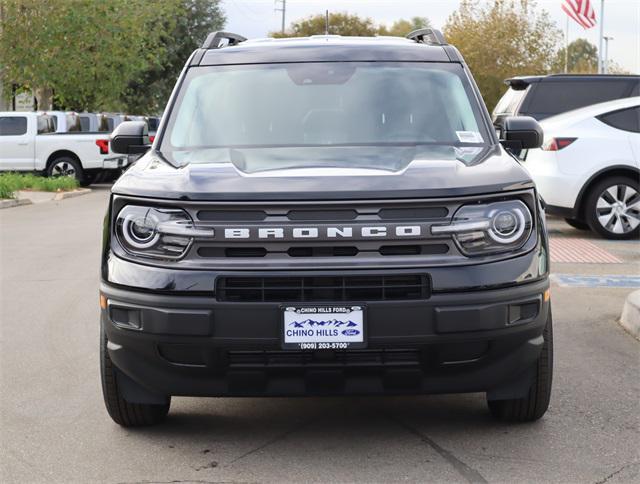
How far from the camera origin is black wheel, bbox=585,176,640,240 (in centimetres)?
1397

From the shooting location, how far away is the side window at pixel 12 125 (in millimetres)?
28125

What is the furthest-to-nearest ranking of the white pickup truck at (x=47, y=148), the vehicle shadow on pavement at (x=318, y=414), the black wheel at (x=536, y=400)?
the white pickup truck at (x=47, y=148) → the vehicle shadow on pavement at (x=318, y=414) → the black wheel at (x=536, y=400)

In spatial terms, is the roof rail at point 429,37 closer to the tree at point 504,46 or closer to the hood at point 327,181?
the hood at point 327,181

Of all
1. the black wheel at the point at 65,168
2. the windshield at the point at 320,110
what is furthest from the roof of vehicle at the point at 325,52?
the black wheel at the point at 65,168

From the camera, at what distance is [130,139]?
6328mm

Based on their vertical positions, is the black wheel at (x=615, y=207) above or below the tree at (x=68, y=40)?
below

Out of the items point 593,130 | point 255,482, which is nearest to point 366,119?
point 255,482

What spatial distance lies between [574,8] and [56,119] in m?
22.9

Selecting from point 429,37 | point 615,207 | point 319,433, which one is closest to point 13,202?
point 615,207

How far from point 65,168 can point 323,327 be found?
2470 cm

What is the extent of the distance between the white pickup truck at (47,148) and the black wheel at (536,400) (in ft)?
76.7

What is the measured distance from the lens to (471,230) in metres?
4.86

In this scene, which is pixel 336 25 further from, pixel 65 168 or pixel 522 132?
pixel 522 132

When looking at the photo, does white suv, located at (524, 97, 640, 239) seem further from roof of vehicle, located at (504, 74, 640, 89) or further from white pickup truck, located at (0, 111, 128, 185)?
white pickup truck, located at (0, 111, 128, 185)
